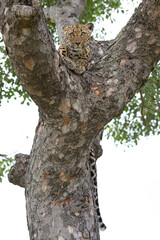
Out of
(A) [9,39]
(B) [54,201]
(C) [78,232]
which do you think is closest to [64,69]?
(A) [9,39]

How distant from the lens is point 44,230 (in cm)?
343

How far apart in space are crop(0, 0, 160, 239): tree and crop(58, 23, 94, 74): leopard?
1226 mm

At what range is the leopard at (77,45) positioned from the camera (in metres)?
5.26

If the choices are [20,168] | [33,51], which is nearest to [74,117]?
[33,51]

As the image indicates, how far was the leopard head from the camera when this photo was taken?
571 centimetres

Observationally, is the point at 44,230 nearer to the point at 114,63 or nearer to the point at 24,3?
the point at 114,63

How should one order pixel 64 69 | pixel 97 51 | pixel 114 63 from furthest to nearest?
1. pixel 97 51
2. pixel 114 63
3. pixel 64 69

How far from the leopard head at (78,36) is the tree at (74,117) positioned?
1892 millimetres

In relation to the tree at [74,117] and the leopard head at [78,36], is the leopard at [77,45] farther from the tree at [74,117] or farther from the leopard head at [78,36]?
the tree at [74,117]

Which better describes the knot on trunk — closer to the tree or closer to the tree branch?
the tree

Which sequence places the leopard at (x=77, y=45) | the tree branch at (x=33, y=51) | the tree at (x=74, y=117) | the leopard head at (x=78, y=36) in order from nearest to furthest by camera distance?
the tree branch at (x=33, y=51) → the tree at (x=74, y=117) → the leopard at (x=77, y=45) → the leopard head at (x=78, y=36)

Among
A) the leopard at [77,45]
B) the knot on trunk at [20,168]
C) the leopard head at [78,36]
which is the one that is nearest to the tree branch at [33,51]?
the knot on trunk at [20,168]

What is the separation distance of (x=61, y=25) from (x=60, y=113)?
13.6 ft

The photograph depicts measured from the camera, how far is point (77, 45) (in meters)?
5.63
